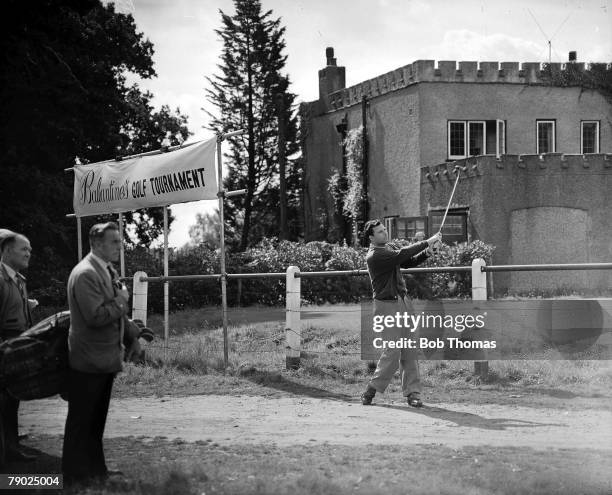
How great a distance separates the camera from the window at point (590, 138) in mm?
36125

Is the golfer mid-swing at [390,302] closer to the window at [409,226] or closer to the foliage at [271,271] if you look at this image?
the foliage at [271,271]

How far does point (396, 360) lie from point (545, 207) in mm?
24230

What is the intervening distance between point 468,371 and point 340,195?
29.7 metres

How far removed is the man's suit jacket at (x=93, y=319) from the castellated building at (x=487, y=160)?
1024 inches

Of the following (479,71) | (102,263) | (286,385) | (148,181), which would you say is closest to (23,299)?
(102,263)

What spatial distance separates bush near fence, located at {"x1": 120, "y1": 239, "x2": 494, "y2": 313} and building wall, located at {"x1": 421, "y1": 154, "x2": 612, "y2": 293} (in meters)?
4.42

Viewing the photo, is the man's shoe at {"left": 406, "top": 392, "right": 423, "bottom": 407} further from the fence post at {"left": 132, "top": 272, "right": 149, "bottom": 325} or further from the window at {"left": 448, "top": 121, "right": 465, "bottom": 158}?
the window at {"left": 448, "top": 121, "right": 465, "bottom": 158}

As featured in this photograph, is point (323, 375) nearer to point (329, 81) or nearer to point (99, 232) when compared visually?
point (99, 232)

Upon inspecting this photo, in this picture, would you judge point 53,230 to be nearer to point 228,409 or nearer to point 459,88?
point 228,409

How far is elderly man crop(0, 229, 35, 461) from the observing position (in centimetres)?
741

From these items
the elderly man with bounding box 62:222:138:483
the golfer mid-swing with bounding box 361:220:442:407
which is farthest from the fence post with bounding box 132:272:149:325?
the elderly man with bounding box 62:222:138:483

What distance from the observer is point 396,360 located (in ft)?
32.8

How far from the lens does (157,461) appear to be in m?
6.98

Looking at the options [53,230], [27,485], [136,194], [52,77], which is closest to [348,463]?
[27,485]
